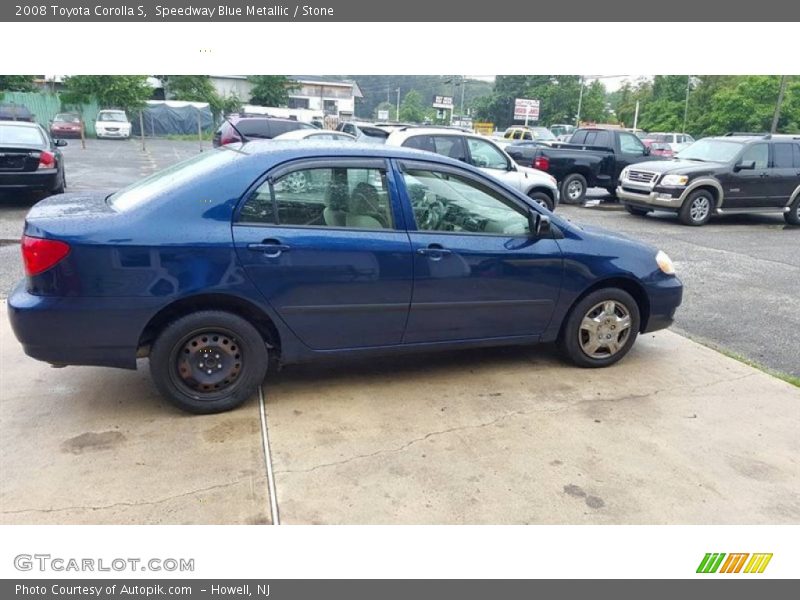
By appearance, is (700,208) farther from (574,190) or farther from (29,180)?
(29,180)

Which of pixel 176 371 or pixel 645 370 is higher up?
pixel 176 371

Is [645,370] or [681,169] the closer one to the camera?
[645,370]

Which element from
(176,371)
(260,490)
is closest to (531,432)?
(260,490)

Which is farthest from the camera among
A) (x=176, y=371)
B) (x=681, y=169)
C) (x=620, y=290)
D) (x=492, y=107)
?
(x=492, y=107)

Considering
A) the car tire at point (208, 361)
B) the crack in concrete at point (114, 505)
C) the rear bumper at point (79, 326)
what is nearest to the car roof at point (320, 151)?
the car tire at point (208, 361)

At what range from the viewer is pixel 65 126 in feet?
103

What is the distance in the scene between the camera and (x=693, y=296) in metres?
6.95

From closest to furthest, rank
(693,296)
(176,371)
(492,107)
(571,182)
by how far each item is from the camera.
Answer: (176,371)
(693,296)
(571,182)
(492,107)

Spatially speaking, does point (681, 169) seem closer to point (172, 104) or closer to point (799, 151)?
point (799, 151)

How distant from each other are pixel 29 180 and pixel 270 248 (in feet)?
28.1

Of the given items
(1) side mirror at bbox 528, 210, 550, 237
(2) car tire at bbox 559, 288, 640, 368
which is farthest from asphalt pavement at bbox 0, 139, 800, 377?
(1) side mirror at bbox 528, 210, 550, 237

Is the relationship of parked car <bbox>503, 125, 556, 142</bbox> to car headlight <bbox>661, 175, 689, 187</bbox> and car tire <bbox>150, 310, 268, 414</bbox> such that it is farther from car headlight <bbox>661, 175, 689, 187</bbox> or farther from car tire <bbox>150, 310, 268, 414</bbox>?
car tire <bbox>150, 310, 268, 414</bbox>

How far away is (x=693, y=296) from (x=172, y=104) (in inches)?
1539

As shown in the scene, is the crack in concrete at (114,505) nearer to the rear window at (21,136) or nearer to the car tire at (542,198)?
the car tire at (542,198)
